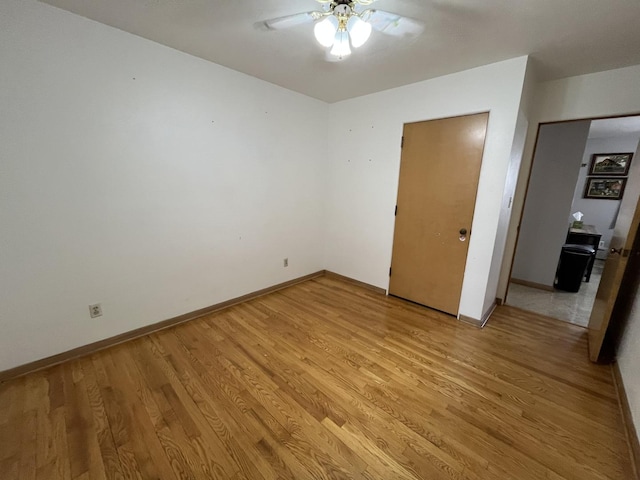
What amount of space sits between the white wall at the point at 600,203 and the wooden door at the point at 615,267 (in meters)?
3.93

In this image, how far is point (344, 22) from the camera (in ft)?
4.65

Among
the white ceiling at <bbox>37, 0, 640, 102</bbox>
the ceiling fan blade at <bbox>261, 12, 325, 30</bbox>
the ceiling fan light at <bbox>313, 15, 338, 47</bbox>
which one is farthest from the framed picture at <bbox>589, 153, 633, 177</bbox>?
the ceiling fan blade at <bbox>261, 12, 325, 30</bbox>

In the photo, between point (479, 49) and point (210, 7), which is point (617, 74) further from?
point (210, 7)

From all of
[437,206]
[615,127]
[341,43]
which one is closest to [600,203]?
[615,127]

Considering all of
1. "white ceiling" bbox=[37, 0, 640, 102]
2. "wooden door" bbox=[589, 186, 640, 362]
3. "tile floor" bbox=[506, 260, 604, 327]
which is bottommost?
"tile floor" bbox=[506, 260, 604, 327]

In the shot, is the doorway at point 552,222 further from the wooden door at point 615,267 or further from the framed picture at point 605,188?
the framed picture at point 605,188

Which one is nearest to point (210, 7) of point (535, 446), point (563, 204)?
point (535, 446)

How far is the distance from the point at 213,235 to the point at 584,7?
124 inches

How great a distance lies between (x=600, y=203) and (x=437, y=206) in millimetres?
5517

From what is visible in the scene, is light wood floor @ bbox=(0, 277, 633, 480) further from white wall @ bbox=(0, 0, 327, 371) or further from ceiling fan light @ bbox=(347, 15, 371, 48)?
ceiling fan light @ bbox=(347, 15, 371, 48)

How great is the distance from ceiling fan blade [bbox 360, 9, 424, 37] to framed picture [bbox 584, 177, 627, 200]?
6.34 m

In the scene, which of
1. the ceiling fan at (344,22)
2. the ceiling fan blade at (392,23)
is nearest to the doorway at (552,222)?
the ceiling fan blade at (392,23)

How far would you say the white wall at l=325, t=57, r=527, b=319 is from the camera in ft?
7.32

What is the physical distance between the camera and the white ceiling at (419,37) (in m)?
1.51
